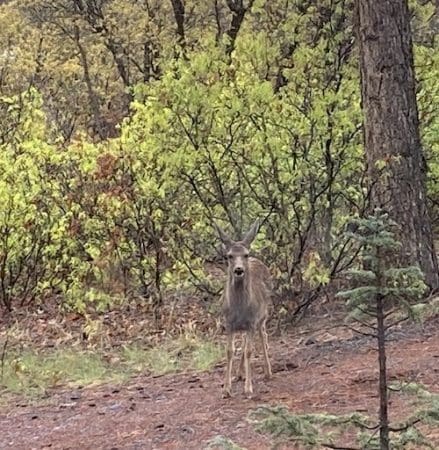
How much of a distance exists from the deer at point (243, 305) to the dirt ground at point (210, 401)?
0.19 meters

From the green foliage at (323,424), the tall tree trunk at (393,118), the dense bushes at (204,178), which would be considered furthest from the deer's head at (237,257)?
the green foliage at (323,424)

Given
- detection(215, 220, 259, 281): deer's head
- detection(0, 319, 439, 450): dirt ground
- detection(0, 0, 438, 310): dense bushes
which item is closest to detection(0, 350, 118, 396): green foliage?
detection(0, 319, 439, 450): dirt ground

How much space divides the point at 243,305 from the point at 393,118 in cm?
304

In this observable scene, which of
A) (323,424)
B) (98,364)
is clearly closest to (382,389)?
(323,424)

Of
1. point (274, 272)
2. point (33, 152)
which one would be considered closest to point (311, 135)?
point (274, 272)

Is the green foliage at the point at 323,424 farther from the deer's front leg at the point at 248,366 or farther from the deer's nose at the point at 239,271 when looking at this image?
the deer's nose at the point at 239,271

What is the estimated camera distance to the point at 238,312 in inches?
361

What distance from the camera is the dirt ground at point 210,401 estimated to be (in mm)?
7660

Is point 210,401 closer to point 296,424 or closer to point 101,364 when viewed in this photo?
point 101,364

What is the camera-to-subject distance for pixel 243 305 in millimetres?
9203

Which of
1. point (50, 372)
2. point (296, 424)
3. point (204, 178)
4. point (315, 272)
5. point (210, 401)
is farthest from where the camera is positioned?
point (204, 178)

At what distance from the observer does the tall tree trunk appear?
10891 mm

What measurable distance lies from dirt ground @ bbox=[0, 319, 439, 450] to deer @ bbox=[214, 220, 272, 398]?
0.19 metres

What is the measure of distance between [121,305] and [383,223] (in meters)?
9.15
